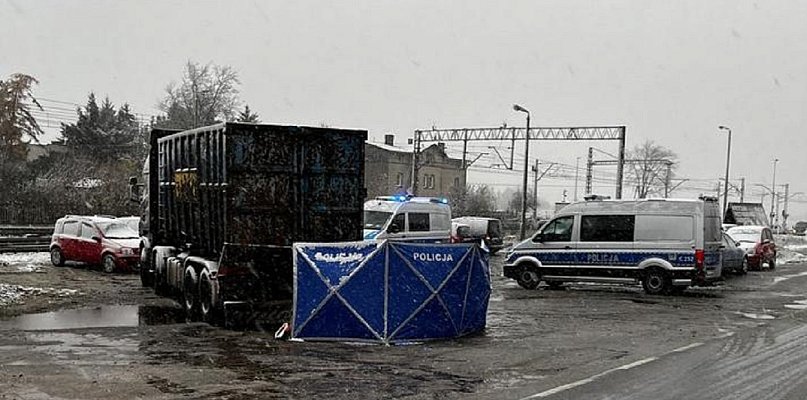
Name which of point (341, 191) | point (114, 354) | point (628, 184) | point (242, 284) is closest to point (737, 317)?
point (341, 191)

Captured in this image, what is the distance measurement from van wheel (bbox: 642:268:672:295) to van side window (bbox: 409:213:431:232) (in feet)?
19.8

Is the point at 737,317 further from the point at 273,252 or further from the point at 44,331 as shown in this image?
the point at 44,331

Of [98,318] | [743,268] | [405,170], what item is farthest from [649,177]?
[98,318]

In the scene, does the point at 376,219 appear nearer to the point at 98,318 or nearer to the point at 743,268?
the point at 98,318

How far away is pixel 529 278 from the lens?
22141 millimetres

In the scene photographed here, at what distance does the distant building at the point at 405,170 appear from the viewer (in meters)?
82.2

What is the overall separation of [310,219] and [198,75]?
181 ft

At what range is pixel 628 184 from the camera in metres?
78.9

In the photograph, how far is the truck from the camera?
1357 centimetres

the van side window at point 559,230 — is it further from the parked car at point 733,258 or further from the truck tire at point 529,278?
the parked car at point 733,258

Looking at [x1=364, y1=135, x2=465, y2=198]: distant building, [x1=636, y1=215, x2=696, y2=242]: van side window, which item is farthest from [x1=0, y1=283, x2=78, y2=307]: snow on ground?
[x1=364, y1=135, x2=465, y2=198]: distant building

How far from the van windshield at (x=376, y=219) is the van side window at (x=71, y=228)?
8441mm

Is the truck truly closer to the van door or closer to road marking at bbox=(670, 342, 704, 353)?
road marking at bbox=(670, 342, 704, 353)

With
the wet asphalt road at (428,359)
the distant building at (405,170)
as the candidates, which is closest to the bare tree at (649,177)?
the distant building at (405,170)
